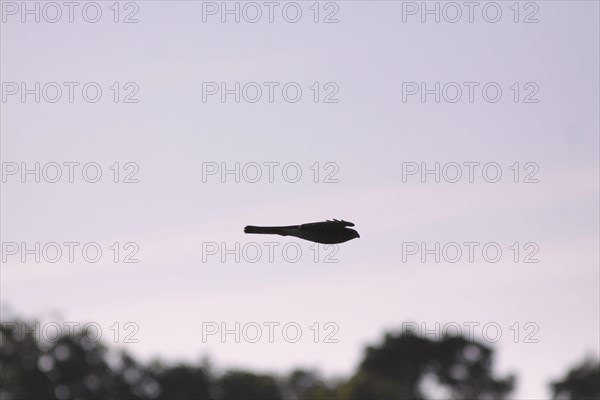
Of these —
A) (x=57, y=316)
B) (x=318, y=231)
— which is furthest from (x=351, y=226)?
(x=57, y=316)

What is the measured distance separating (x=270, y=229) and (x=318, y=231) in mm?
578

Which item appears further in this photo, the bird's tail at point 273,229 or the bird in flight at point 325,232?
the bird's tail at point 273,229

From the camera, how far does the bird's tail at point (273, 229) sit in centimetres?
1077

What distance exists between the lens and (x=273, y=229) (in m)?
11.0

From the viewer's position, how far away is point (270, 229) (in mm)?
11023

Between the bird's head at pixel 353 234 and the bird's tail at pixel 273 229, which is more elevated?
the bird's tail at pixel 273 229

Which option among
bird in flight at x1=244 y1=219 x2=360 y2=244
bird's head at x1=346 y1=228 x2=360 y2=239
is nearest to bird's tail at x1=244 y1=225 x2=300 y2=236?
bird in flight at x1=244 y1=219 x2=360 y2=244

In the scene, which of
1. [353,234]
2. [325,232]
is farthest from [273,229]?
[353,234]

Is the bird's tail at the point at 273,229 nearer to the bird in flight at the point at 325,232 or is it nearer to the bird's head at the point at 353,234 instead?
the bird in flight at the point at 325,232

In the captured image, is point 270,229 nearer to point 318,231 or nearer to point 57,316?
point 318,231

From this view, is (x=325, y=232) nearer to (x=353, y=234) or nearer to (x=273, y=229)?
(x=353, y=234)

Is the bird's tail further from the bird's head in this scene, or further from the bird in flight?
the bird's head

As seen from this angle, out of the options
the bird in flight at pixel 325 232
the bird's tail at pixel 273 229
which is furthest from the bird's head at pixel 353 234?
the bird's tail at pixel 273 229

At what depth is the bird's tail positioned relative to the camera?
10.8 meters
